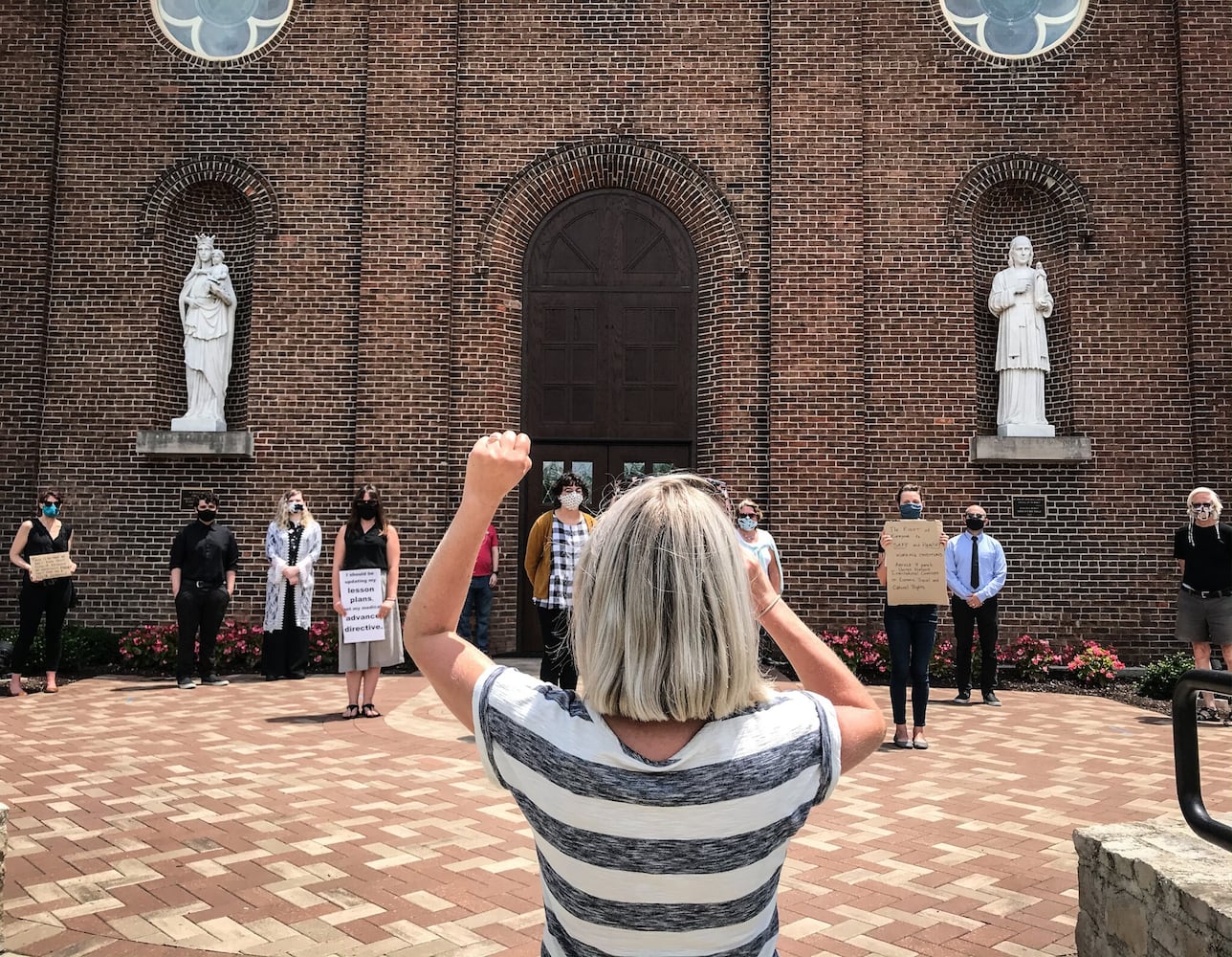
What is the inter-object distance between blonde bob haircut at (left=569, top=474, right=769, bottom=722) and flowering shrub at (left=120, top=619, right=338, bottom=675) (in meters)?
9.37

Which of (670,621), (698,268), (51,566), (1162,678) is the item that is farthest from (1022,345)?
(670,621)

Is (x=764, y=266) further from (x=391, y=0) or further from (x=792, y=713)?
(x=792, y=713)

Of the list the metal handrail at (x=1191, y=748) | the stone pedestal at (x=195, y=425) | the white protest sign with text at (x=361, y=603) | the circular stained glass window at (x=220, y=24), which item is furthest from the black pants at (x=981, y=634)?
the circular stained glass window at (x=220, y=24)

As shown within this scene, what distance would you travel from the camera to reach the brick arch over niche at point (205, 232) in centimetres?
1167

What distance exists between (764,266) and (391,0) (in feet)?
18.8

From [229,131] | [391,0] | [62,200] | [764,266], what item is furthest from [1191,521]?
[62,200]

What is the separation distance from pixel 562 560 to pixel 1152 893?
4.63 m

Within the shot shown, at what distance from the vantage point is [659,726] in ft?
4.49

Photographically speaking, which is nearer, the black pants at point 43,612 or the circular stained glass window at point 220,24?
the black pants at point 43,612

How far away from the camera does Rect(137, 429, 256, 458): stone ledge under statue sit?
36.4 feet

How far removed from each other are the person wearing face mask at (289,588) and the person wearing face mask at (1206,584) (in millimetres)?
8199

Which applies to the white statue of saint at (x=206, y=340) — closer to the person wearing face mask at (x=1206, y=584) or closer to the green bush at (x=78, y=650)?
the green bush at (x=78, y=650)

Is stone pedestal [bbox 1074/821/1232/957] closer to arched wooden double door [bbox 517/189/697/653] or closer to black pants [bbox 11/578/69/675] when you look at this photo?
black pants [bbox 11/578/69/675]

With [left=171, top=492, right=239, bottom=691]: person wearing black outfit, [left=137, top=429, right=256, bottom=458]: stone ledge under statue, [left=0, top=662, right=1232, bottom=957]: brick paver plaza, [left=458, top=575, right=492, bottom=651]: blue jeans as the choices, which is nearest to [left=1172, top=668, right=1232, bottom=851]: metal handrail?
[left=0, top=662, right=1232, bottom=957]: brick paver plaza
